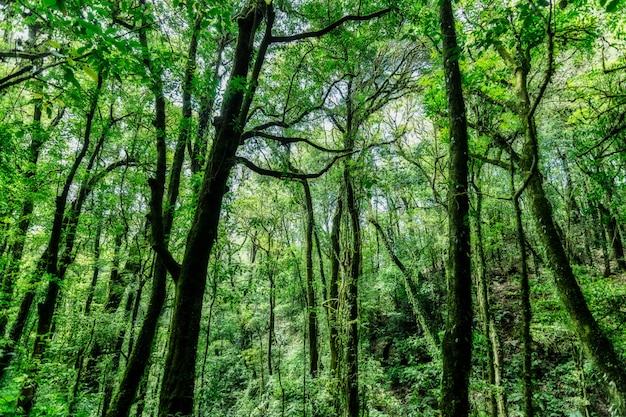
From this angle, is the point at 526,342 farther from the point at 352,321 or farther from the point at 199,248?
the point at 199,248

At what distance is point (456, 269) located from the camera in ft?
10.5

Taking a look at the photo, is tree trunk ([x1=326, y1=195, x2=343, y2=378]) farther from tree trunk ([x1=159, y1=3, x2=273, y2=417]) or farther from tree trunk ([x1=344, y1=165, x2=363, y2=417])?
tree trunk ([x1=159, y1=3, x2=273, y2=417])

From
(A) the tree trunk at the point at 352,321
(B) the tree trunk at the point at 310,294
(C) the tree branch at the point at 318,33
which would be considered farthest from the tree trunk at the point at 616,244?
(C) the tree branch at the point at 318,33

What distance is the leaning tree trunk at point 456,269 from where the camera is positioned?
291 cm

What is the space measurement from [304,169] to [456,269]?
432 inches

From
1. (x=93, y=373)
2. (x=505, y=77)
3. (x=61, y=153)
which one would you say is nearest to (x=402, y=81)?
(x=505, y=77)

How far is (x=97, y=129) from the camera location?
924cm

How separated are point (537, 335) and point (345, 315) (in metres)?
6.81

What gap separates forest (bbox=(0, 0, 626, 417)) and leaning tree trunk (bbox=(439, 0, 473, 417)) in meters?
0.02

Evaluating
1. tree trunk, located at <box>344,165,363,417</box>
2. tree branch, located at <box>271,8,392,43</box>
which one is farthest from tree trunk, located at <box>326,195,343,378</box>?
tree branch, located at <box>271,8,392,43</box>

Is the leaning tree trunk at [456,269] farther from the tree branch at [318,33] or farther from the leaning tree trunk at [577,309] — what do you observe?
the tree branch at [318,33]

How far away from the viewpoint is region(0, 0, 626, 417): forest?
13.2 feet

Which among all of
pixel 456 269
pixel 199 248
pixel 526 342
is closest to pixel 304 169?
pixel 199 248

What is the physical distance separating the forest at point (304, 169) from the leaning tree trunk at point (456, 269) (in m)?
0.02
